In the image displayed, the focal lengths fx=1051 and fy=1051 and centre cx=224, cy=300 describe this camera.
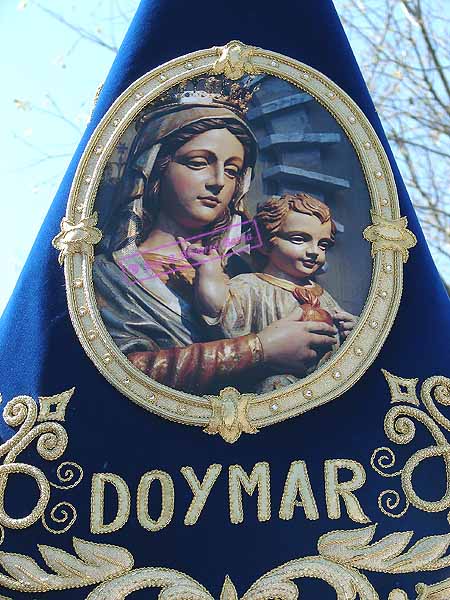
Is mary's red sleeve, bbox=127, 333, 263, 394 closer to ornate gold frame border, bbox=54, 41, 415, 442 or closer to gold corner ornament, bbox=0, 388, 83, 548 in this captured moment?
ornate gold frame border, bbox=54, 41, 415, 442

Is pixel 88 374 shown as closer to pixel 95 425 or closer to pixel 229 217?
pixel 95 425

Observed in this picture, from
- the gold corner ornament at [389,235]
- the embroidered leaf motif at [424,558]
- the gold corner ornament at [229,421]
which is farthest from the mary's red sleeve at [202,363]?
the embroidered leaf motif at [424,558]

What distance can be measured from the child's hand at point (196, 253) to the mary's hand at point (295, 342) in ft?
1.41

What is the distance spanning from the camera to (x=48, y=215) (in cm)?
505

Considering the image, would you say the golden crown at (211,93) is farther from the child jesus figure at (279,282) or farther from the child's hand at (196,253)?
the child's hand at (196,253)

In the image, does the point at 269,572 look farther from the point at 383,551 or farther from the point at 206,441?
the point at 206,441

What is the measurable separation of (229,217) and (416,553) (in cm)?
171

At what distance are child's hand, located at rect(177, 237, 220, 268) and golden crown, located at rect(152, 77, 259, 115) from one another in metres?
0.71

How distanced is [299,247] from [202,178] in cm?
56

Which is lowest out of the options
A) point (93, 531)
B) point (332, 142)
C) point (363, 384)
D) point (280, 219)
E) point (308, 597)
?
point (308, 597)

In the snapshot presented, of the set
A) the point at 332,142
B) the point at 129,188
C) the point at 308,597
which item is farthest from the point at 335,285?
the point at 308,597

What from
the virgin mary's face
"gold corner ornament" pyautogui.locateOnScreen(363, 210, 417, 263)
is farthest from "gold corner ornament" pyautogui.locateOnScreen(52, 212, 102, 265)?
"gold corner ornament" pyautogui.locateOnScreen(363, 210, 417, 263)

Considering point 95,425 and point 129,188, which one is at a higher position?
point 129,188

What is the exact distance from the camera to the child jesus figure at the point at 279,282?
4621mm
